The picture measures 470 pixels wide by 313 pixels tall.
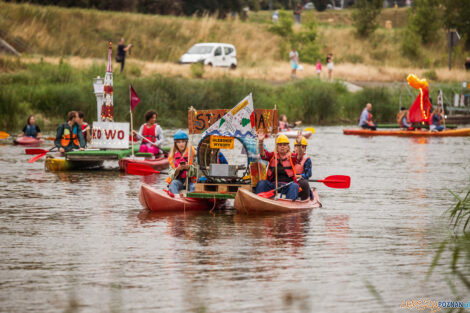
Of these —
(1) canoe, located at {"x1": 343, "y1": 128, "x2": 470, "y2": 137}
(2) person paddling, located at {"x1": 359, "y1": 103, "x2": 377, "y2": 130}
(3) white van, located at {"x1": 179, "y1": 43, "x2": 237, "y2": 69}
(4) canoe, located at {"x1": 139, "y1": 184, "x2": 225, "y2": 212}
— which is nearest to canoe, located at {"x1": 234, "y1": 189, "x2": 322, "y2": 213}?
(4) canoe, located at {"x1": 139, "y1": 184, "x2": 225, "y2": 212}

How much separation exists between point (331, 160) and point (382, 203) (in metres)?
9.22

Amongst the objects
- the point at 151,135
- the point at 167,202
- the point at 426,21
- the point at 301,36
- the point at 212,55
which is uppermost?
the point at 426,21

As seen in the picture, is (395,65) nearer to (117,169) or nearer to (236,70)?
(236,70)

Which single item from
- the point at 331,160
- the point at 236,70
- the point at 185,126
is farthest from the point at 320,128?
the point at 331,160

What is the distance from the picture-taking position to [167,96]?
3844 centimetres

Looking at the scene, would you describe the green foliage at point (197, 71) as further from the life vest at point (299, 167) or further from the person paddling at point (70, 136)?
the life vest at point (299, 167)

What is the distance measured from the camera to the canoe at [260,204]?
1457 centimetres

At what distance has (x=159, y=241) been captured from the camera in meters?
12.6

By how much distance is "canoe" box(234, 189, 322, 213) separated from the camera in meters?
14.6

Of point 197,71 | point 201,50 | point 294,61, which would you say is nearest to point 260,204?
point 197,71

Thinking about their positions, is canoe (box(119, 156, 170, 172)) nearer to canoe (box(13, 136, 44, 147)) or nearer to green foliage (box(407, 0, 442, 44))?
canoe (box(13, 136, 44, 147))

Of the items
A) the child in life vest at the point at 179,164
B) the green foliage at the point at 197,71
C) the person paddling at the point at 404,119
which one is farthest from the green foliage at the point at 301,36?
the child in life vest at the point at 179,164

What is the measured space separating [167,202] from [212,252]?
3.44 metres

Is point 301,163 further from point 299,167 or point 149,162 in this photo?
point 149,162
